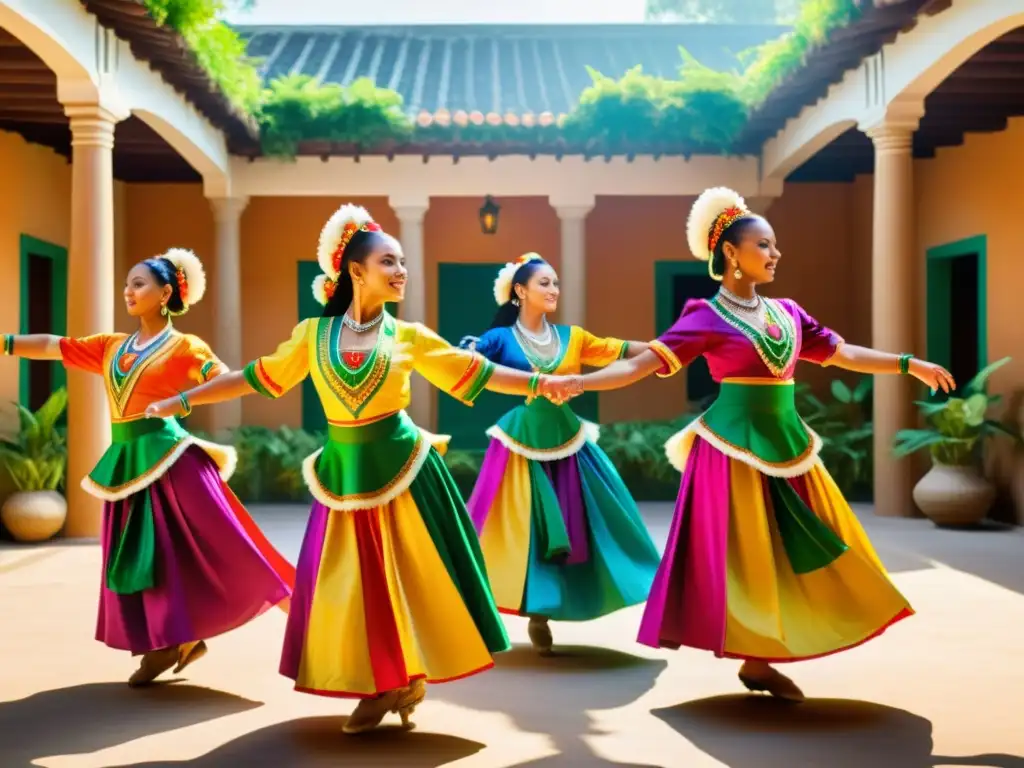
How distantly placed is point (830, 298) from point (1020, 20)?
7.62m

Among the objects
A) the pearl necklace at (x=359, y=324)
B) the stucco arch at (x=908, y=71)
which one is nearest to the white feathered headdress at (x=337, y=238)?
the pearl necklace at (x=359, y=324)

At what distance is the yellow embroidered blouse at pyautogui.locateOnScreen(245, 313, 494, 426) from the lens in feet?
14.3

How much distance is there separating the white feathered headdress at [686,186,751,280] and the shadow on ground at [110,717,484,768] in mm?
2027

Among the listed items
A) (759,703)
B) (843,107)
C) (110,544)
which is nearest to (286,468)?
(843,107)

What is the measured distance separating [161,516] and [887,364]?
2.81m

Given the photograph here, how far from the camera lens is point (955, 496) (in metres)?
10.2

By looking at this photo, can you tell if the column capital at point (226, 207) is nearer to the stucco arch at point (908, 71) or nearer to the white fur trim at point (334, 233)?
the stucco arch at point (908, 71)

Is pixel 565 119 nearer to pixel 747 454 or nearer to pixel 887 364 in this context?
pixel 887 364

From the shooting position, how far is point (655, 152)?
1320 cm

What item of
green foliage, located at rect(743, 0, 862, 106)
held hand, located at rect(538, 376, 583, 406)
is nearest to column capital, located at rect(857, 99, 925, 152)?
green foliage, located at rect(743, 0, 862, 106)

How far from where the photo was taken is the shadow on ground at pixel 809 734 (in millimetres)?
3949

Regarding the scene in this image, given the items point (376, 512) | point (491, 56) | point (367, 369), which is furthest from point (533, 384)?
point (491, 56)

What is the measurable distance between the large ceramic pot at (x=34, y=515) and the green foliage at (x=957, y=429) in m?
6.41

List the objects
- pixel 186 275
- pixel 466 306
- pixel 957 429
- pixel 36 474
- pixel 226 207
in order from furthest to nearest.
Answer: pixel 466 306
pixel 226 207
pixel 957 429
pixel 36 474
pixel 186 275
